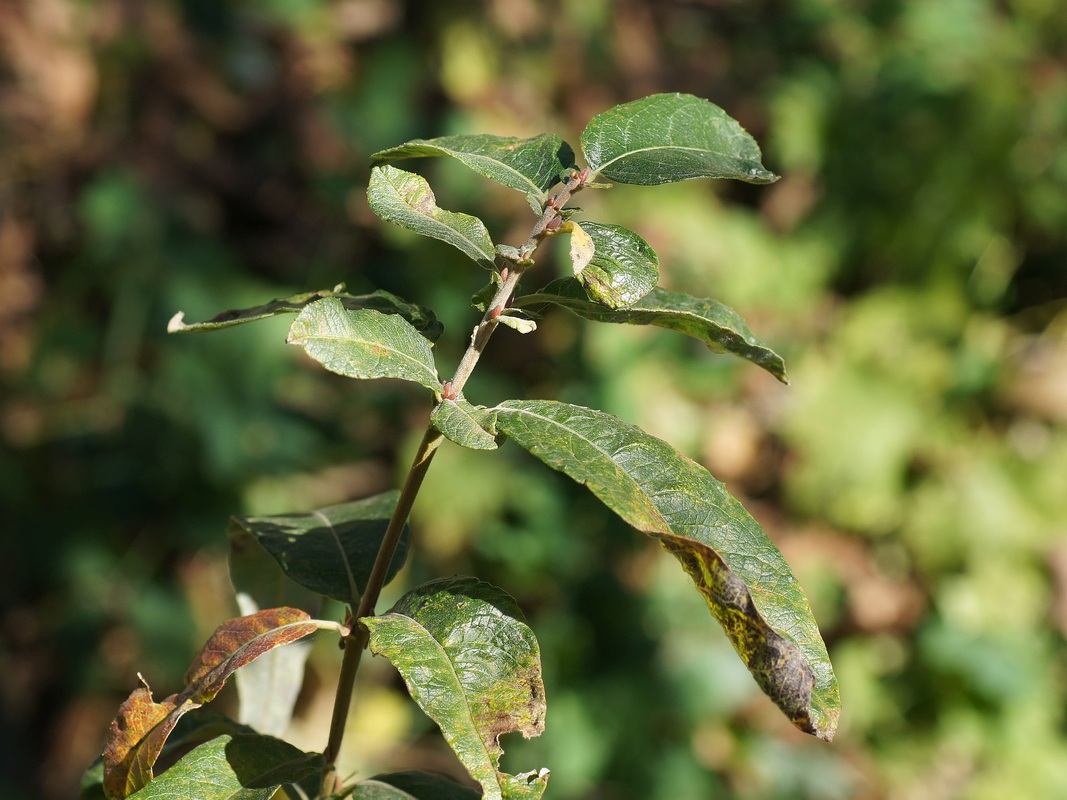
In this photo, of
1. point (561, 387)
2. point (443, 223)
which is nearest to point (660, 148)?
point (443, 223)

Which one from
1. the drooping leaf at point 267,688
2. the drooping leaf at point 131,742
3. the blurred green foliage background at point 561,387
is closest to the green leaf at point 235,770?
the drooping leaf at point 131,742

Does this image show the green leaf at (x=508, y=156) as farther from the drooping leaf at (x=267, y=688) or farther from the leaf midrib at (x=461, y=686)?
the drooping leaf at (x=267, y=688)

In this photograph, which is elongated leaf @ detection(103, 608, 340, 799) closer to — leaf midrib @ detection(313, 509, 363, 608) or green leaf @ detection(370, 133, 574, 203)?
leaf midrib @ detection(313, 509, 363, 608)

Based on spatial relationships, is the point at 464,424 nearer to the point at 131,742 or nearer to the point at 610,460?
the point at 610,460

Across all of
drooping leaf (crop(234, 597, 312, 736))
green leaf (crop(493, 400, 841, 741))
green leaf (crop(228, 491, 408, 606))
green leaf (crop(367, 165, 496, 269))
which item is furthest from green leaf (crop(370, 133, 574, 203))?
drooping leaf (crop(234, 597, 312, 736))

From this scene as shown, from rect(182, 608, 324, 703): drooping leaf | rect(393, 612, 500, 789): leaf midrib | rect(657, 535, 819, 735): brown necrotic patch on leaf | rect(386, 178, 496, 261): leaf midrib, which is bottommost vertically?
rect(182, 608, 324, 703): drooping leaf

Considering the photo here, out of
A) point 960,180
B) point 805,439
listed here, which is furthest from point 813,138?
point 805,439

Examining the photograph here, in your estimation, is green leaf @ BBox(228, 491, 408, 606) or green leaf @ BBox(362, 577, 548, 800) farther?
green leaf @ BBox(228, 491, 408, 606)

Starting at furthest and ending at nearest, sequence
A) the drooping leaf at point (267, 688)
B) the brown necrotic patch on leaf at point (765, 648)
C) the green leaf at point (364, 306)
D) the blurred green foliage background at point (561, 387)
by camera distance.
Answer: the blurred green foliage background at point (561, 387) → the drooping leaf at point (267, 688) → the green leaf at point (364, 306) → the brown necrotic patch on leaf at point (765, 648)
